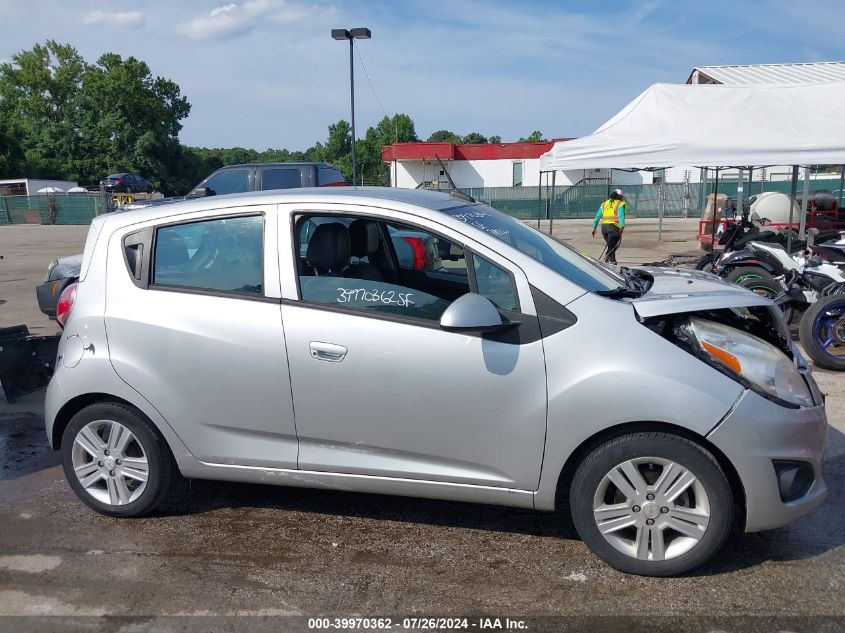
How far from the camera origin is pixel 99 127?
58.3 m

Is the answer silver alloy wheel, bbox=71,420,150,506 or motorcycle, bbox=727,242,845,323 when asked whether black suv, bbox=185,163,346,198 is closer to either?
motorcycle, bbox=727,242,845,323

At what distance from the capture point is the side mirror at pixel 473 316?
333cm

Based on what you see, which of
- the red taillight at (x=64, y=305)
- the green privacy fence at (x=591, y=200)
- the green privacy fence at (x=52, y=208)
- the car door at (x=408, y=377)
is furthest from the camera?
the green privacy fence at (x=52, y=208)

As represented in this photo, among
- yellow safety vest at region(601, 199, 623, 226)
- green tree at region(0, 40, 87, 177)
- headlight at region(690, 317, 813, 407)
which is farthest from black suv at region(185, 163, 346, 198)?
green tree at region(0, 40, 87, 177)

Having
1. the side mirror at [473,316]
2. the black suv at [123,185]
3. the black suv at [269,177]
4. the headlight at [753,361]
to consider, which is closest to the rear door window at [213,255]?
the side mirror at [473,316]

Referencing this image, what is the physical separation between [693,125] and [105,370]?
938cm

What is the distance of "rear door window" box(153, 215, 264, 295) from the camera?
3.88 m

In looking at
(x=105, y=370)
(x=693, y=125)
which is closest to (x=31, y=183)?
(x=693, y=125)

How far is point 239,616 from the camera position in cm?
324

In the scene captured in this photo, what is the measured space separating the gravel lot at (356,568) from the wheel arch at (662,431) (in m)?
0.41

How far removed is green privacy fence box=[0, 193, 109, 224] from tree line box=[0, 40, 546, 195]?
622 inches

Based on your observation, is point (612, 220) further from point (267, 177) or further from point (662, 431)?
point (662, 431)

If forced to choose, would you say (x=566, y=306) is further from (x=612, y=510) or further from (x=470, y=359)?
(x=612, y=510)

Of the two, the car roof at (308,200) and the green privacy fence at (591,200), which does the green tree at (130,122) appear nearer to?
the green privacy fence at (591,200)
